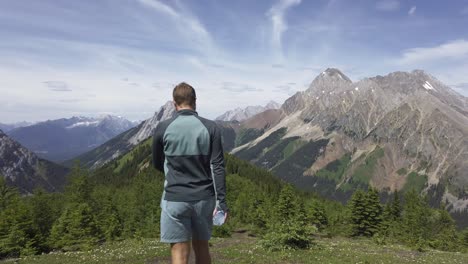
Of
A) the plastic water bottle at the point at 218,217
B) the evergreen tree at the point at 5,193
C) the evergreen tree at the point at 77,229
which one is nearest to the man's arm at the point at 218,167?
the plastic water bottle at the point at 218,217

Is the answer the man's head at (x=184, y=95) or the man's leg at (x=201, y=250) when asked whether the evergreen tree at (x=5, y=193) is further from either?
the man's head at (x=184, y=95)

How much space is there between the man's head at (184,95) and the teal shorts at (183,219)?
7.03 ft

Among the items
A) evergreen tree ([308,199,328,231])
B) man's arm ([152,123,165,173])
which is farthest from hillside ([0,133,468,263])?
A: man's arm ([152,123,165,173])

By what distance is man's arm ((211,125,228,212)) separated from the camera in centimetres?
826

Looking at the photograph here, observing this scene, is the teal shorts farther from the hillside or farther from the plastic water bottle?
the hillside

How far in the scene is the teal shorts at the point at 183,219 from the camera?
7.98 metres

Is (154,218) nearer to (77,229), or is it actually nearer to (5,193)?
(5,193)

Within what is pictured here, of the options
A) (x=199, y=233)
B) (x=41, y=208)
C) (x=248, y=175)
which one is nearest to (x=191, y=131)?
(x=199, y=233)

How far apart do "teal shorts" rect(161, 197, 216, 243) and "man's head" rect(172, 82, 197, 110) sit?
2144mm

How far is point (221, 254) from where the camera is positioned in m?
21.6

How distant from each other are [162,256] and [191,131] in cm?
1495

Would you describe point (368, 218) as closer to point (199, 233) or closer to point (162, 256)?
point (162, 256)

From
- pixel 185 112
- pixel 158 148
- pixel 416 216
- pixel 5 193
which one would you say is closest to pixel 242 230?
pixel 416 216

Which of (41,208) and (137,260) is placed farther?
(41,208)
